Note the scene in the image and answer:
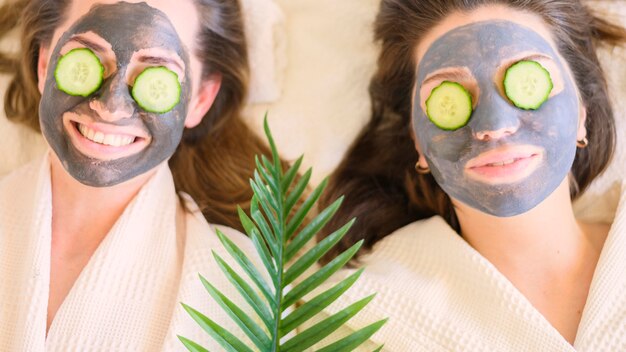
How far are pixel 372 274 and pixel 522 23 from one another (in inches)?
24.7

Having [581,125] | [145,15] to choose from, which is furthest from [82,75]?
[581,125]

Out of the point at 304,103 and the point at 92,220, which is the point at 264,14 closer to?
the point at 304,103

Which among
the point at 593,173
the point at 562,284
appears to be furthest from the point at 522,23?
the point at 562,284

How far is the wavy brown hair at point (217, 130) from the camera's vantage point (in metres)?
1.85

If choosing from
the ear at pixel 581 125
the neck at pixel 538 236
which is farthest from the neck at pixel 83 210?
the ear at pixel 581 125

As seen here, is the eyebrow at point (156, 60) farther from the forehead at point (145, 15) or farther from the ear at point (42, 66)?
the ear at point (42, 66)

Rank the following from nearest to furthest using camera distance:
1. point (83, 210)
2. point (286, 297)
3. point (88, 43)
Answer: point (286, 297), point (88, 43), point (83, 210)

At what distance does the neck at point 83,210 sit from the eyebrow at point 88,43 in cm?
28

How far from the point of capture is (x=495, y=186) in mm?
1518

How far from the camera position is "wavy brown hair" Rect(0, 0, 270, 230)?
1.85 metres

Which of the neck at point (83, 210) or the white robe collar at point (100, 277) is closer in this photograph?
the white robe collar at point (100, 277)

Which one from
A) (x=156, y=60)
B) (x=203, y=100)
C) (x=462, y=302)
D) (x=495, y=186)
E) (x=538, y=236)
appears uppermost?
(x=156, y=60)

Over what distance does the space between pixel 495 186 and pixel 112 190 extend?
0.83 metres

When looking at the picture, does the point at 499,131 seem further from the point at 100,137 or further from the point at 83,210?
the point at 83,210
